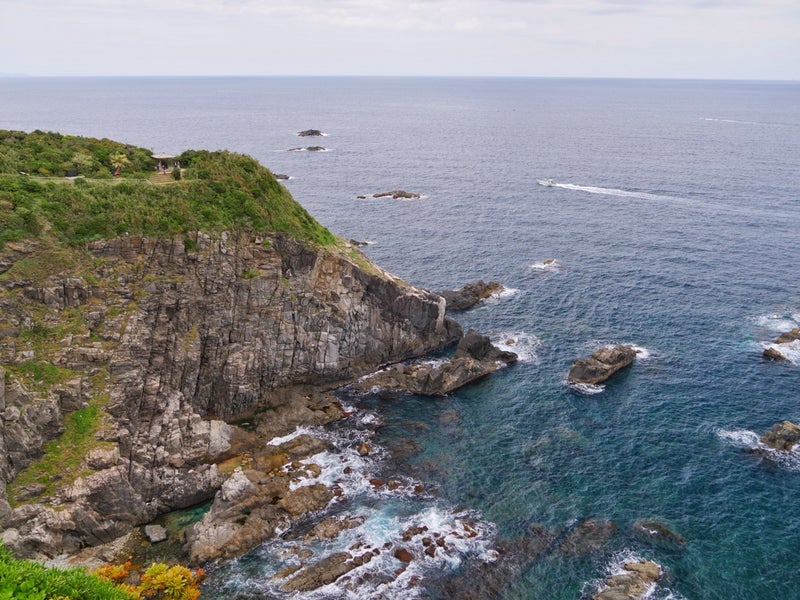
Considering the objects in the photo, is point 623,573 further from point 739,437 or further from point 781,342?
point 781,342

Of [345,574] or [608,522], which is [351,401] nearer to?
[345,574]

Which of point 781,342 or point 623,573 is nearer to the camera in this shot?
point 623,573

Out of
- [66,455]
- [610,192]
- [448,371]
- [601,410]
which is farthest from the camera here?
[610,192]

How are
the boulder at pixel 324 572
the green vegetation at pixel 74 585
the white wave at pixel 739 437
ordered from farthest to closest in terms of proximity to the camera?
the white wave at pixel 739 437, the boulder at pixel 324 572, the green vegetation at pixel 74 585

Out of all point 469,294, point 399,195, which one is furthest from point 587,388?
point 399,195

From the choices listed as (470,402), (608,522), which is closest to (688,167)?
(470,402)

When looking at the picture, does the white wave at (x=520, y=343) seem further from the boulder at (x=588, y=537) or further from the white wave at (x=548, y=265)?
the boulder at (x=588, y=537)

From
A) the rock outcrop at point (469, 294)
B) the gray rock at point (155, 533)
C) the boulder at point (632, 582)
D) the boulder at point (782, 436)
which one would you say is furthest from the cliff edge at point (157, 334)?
the boulder at point (782, 436)
